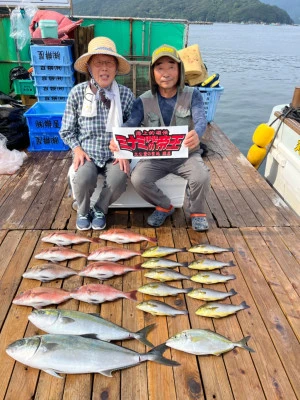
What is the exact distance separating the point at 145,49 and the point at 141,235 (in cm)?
751

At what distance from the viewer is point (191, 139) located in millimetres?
3148

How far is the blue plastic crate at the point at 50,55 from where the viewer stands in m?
5.24

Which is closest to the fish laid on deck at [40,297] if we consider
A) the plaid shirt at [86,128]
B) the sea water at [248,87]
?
the plaid shirt at [86,128]

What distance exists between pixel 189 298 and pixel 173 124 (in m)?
1.85

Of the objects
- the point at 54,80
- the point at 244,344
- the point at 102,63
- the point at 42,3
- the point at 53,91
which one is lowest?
the point at 244,344

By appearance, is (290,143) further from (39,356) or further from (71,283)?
(39,356)

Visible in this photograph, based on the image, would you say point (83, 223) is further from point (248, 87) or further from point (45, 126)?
point (248, 87)

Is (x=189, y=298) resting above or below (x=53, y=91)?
below

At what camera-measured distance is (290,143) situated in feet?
18.6

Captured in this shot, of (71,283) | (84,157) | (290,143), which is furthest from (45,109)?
(290,143)

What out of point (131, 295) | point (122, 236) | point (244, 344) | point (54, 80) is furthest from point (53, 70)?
point (244, 344)

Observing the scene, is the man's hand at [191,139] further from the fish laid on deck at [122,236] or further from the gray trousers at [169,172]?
the fish laid on deck at [122,236]

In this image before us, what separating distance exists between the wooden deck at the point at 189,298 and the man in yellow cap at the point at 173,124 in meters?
0.39

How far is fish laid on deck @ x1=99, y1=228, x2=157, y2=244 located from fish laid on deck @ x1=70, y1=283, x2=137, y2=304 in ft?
2.34
